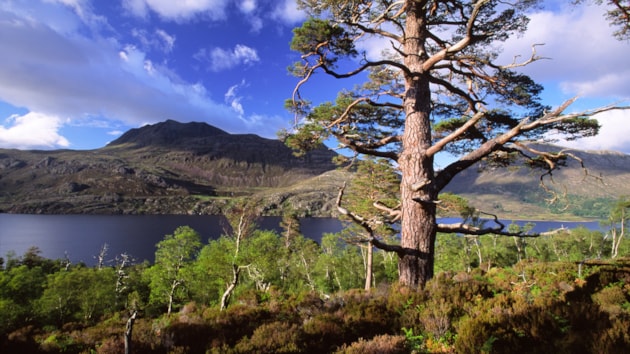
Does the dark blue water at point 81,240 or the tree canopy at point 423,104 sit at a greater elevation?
the tree canopy at point 423,104

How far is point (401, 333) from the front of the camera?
410 centimetres

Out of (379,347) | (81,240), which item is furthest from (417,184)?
(81,240)

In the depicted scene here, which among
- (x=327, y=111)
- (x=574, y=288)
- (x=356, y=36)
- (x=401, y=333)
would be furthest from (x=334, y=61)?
(x=574, y=288)

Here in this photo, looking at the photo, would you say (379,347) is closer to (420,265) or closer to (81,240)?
(420,265)

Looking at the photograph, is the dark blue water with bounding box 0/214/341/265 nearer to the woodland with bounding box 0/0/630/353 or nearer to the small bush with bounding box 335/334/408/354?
the woodland with bounding box 0/0/630/353

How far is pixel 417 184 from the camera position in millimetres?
4973

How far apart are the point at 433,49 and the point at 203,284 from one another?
3336 centimetres

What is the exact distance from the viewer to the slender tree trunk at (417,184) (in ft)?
17.0

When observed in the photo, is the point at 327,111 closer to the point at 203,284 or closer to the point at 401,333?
the point at 401,333

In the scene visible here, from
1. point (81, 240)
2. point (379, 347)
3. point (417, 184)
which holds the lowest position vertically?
point (81, 240)

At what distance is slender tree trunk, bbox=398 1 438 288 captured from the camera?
17.0 feet

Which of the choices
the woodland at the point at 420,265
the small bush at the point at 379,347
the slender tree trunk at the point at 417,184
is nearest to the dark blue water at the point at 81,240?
the woodland at the point at 420,265

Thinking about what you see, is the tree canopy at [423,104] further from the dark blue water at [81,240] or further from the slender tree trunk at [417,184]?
the dark blue water at [81,240]

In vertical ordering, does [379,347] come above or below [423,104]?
below
